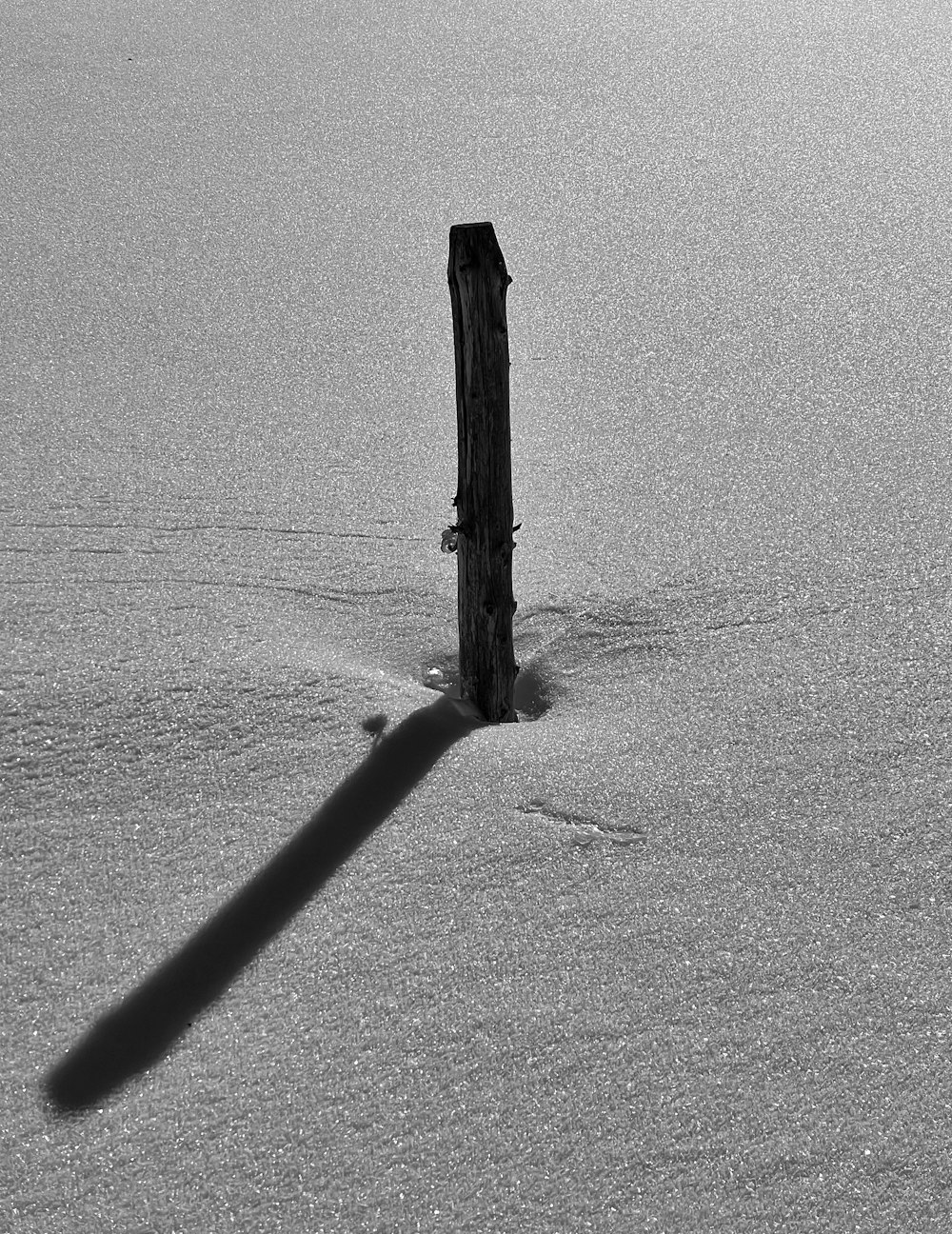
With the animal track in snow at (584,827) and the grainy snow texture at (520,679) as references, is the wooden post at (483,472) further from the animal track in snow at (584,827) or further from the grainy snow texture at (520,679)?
the animal track in snow at (584,827)

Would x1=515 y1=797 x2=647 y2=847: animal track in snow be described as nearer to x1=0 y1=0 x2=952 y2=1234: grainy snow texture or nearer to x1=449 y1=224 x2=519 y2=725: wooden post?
x1=0 y1=0 x2=952 y2=1234: grainy snow texture

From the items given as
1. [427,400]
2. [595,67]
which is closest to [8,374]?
[427,400]

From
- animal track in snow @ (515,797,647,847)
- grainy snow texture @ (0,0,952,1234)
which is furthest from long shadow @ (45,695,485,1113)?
animal track in snow @ (515,797,647,847)

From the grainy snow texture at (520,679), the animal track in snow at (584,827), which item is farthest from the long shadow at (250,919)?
the animal track in snow at (584,827)

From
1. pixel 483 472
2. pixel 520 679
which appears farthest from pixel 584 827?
pixel 483 472

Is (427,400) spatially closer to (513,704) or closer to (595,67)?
(513,704)

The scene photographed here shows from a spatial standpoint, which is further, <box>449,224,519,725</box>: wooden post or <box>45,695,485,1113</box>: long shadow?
<box>449,224,519,725</box>: wooden post
